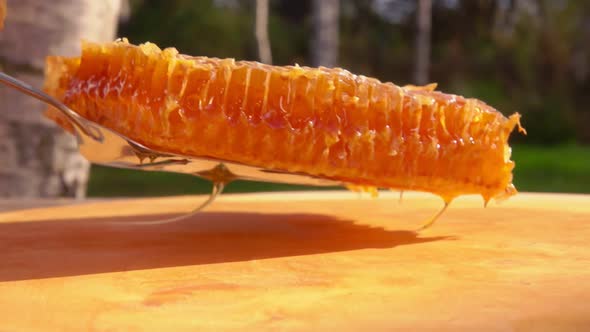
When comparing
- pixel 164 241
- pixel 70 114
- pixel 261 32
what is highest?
pixel 261 32

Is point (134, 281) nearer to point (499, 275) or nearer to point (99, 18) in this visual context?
point (499, 275)

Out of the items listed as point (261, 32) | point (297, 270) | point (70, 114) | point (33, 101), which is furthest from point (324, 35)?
point (297, 270)

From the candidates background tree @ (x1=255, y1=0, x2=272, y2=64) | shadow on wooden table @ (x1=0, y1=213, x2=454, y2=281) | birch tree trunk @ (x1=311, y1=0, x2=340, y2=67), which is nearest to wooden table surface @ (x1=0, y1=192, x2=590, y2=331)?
shadow on wooden table @ (x1=0, y1=213, x2=454, y2=281)

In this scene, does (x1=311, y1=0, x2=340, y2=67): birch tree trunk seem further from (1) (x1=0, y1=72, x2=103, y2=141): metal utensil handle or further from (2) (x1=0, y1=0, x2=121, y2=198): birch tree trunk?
(1) (x1=0, y1=72, x2=103, y2=141): metal utensil handle

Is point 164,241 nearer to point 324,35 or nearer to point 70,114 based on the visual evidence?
point 70,114

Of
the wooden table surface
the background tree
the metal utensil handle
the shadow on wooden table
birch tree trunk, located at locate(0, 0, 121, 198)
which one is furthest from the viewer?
the background tree

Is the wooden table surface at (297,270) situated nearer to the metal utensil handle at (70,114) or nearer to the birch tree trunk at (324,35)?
the metal utensil handle at (70,114)
